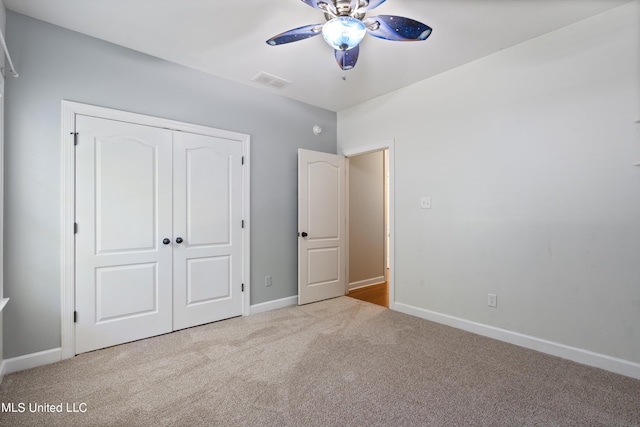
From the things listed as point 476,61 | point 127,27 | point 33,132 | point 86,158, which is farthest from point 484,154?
point 33,132

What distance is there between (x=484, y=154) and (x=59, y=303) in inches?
152

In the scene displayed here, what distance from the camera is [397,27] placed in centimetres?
193

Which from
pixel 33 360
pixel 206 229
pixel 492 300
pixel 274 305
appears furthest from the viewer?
pixel 274 305

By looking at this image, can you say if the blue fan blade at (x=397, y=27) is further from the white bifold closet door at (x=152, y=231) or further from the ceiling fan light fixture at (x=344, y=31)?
the white bifold closet door at (x=152, y=231)

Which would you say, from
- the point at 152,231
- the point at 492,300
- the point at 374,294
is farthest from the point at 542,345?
the point at 152,231

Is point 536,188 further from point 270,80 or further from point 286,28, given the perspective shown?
point 270,80

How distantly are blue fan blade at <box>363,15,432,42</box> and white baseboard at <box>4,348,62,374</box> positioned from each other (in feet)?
11.1

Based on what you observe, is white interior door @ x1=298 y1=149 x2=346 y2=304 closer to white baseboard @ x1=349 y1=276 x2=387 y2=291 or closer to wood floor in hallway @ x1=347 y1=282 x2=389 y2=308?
wood floor in hallway @ x1=347 y1=282 x2=389 y2=308

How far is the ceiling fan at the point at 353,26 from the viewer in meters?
1.89

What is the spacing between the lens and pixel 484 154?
2854 mm

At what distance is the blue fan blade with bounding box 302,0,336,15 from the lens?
6.00ft

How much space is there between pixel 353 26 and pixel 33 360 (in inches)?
131

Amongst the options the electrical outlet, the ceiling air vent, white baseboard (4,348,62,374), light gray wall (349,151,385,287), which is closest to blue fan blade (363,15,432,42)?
the ceiling air vent

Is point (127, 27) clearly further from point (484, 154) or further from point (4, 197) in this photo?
point (484, 154)
